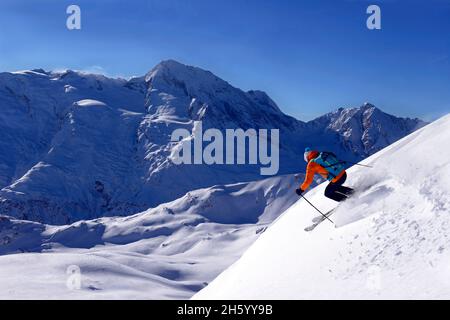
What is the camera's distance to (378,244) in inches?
490

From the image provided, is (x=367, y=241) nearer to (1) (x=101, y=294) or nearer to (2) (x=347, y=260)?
(2) (x=347, y=260)

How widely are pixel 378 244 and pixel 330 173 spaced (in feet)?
12.8

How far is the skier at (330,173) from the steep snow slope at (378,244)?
1.71 ft

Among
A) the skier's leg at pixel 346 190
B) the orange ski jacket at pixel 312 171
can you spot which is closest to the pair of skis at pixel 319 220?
the skier's leg at pixel 346 190

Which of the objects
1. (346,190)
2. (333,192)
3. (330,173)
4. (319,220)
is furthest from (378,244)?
(330,173)

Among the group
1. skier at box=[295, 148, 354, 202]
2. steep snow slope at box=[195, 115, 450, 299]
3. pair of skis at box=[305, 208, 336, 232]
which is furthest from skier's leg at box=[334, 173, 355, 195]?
pair of skis at box=[305, 208, 336, 232]

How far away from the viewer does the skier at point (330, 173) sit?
1584 cm

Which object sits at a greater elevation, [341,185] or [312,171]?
[312,171]

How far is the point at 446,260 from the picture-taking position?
35.7ft

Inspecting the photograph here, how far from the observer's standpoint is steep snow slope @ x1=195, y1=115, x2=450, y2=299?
11.2 meters

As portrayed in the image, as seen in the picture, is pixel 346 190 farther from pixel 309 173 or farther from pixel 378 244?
pixel 378 244
